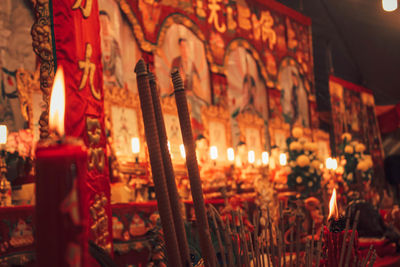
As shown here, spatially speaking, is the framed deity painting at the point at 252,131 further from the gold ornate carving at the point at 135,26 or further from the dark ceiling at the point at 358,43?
the dark ceiling at the point at 358,43

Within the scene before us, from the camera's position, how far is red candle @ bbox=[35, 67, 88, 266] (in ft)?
1.11

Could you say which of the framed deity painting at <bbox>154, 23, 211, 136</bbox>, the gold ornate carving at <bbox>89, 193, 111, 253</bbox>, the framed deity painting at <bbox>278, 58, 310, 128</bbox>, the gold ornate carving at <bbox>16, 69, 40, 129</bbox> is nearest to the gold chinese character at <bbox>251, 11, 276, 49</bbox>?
the framed deity painting at <bbox>278, 58, 310, 128</bbox>

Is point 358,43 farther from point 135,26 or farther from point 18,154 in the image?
point 18,154

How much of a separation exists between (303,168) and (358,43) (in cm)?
881

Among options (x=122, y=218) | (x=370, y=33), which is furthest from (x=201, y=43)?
(x=370, y=33)

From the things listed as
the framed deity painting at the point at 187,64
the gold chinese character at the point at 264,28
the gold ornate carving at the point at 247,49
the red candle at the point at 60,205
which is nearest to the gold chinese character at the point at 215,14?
the gold ornate carving at the point at 247,49

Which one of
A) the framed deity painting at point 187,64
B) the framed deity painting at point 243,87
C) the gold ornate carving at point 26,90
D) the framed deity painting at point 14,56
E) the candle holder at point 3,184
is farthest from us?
the framed deity painting at point 243,87

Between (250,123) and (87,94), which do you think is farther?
(250,123)

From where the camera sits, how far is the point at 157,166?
1.65ft

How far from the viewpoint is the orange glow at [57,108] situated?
0.41 meters

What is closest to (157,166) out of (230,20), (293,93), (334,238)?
(334,238)

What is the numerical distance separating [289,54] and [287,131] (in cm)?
201

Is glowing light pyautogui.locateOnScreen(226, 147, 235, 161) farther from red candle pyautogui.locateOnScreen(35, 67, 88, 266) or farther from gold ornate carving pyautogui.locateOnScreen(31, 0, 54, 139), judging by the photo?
red candle pyautogui.locateOnScreen(35, 67, 88, 266)

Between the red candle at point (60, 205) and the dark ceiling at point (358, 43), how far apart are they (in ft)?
38.2
